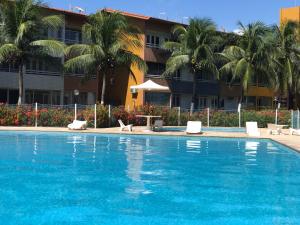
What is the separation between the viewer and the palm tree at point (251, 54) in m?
40.7

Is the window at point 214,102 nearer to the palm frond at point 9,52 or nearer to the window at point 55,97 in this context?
the window at point 55,97

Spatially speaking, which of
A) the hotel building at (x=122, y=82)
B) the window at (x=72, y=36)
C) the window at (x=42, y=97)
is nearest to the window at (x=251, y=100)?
the hotel building at (x=122, y=82)

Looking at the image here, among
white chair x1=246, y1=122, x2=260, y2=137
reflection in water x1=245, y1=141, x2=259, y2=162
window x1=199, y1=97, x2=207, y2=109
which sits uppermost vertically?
window x1=199, y1=97, x2=207, y2=109

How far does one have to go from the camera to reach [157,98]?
45.4 metres

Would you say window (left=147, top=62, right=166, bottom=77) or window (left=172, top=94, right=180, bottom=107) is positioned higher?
window (left=147, top=62, right=166, bottom=77)

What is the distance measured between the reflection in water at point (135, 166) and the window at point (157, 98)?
23.5 metres

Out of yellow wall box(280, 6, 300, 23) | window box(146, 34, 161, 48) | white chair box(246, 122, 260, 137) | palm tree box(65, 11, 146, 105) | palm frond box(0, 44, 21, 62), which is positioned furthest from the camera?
yellow wall box(280, 6, 300, 23)

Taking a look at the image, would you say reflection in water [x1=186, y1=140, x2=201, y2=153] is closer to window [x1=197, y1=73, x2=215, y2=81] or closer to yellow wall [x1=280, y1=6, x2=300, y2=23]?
window [x1=197, y1=73, x2=215, y2=81]

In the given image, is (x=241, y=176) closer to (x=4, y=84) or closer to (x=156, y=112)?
(x=156, y=112)

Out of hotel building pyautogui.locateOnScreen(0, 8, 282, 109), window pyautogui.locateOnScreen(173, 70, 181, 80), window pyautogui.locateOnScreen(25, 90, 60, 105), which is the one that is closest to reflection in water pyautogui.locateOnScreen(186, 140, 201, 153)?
hotel building pyautogui.locateOnScreen(0, 8, 282, 109)

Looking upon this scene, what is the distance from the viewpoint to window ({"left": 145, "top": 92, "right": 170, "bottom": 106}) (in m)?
44.7

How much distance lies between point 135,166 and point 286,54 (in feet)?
108

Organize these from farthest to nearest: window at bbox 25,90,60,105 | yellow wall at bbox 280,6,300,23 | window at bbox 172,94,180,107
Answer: yellow wall at bbox 280,6,300,23
window at bbox 172,94,180,107
window at bbox 25,90,60,105

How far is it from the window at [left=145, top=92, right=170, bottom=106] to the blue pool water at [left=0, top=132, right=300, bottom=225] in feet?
86.0
